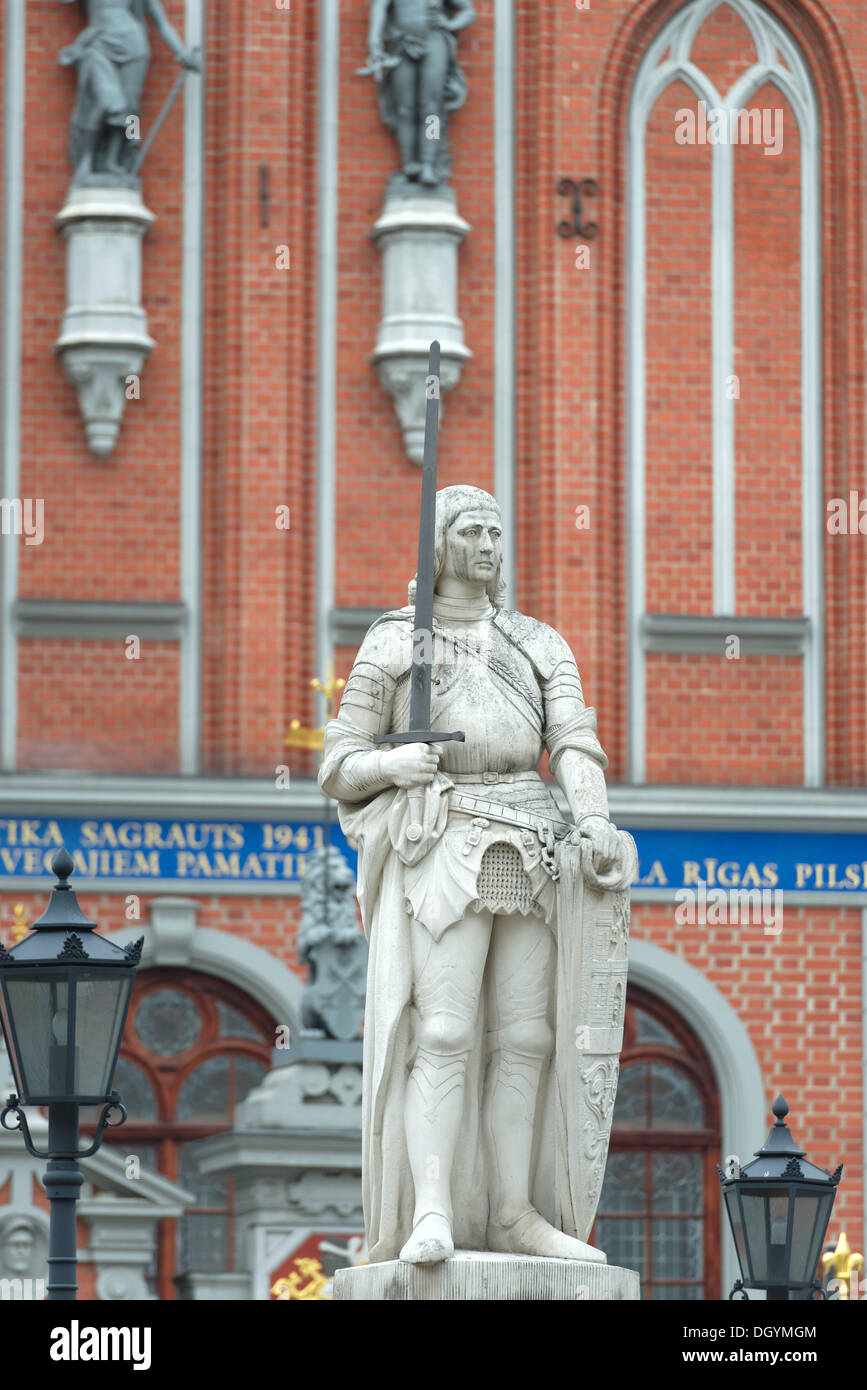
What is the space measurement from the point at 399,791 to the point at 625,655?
13326mm

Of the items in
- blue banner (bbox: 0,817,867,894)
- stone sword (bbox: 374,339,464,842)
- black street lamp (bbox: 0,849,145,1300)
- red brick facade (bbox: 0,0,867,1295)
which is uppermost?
red brick facade (bbox: 0,0,867,1295)

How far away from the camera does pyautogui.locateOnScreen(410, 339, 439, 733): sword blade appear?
7.65 metres

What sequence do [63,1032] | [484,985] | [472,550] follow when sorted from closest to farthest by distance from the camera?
[484,985] < [472,550] < [63,1032]

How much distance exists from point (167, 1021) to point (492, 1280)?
13.2 metres

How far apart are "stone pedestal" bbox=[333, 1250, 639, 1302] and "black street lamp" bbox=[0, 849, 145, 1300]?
1.55 m

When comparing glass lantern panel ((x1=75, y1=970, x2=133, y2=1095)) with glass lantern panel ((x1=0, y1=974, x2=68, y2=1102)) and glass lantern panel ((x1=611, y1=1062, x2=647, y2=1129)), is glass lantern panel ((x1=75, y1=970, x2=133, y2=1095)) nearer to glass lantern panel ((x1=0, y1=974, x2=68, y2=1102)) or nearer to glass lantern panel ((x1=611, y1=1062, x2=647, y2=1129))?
glass lantern panel ((x1=0, y1=974, x2=68, y2=1102))

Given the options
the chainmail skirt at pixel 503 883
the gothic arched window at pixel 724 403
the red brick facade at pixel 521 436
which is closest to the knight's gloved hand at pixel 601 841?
the chainmail skirt at pixel 503 883

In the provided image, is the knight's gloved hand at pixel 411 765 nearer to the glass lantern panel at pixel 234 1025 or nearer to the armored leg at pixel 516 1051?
the armored leg at pixel 516 1051

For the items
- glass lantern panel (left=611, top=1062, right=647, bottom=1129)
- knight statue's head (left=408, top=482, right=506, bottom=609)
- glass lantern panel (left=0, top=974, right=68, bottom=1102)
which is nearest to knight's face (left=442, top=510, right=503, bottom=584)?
knight statue's head (left=408, top=482, right=506, bottom=609)

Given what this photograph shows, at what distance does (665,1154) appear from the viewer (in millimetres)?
20812

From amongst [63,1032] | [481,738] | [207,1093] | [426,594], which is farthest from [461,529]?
[207,1093]

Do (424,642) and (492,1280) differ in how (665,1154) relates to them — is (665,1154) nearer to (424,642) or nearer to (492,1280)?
(424,642)

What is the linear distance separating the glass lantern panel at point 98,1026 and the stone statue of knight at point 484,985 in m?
1.25
